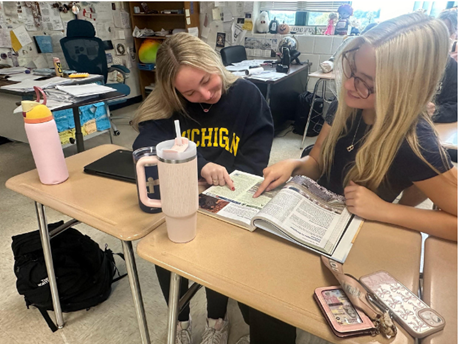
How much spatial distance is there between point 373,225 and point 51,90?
6.76ft

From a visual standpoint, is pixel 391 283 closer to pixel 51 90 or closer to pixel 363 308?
pixel 363 308

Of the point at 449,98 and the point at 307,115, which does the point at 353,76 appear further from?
the point at 307,115

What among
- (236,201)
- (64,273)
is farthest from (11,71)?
(236,201)

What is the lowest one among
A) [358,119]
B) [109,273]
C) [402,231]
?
[109,273]

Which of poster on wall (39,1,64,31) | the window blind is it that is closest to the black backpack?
poster on wall (39,1,64,31)

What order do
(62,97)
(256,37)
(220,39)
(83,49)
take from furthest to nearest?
(220,39) → (256,37) → (83,49) → (62,97)

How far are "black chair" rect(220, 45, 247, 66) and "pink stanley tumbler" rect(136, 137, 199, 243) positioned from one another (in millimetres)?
2681

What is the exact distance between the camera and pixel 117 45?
4.04 m

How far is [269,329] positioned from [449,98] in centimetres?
168

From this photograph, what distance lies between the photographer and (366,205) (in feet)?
2.48

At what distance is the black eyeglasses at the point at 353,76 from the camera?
80 centimetres

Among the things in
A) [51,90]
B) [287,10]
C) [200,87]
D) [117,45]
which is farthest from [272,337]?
[117,45]

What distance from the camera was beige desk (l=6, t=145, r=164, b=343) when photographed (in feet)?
2.43

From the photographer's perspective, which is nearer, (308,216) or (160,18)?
(308,216)
